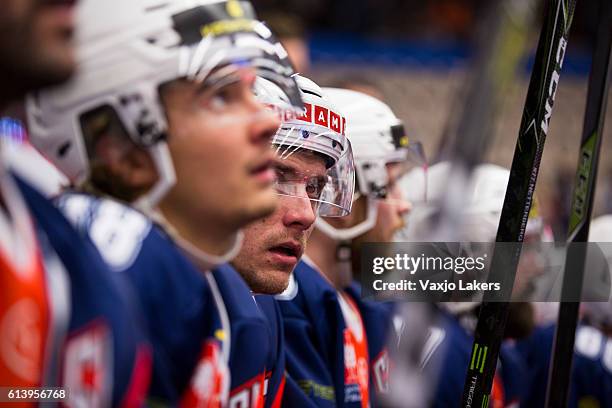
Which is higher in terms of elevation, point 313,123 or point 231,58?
point 313,123

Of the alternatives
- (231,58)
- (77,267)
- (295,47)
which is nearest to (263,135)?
(231,58)

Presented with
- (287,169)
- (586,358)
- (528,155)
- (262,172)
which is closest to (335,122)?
(287,169)

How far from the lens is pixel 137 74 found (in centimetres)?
148

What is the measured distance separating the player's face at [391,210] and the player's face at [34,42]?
178 cm

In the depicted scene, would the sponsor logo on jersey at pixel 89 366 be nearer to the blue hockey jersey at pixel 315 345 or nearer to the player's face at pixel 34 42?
the player's face at pixel 34 42

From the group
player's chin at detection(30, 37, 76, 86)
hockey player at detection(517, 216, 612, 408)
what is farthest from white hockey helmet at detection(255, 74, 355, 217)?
hockey player at detection(517, 216, 612, 408)

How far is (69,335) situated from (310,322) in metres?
1.45

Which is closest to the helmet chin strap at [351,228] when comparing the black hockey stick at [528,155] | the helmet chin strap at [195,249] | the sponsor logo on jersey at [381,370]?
the sponsor logo on jersey at [381,370]

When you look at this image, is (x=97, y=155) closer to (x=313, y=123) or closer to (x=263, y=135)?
(x=263, y=135)

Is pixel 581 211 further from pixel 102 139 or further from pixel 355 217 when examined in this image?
pixel 102 139

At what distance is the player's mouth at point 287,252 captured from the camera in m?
2.29

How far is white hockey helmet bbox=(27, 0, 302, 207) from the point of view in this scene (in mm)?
1456

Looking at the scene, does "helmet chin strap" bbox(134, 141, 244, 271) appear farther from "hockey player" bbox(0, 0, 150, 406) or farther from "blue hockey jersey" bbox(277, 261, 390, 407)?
"blue hockey jersey" bbox(277, 261, 390, 407)

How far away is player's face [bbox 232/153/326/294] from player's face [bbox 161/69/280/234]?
0.69 meters
